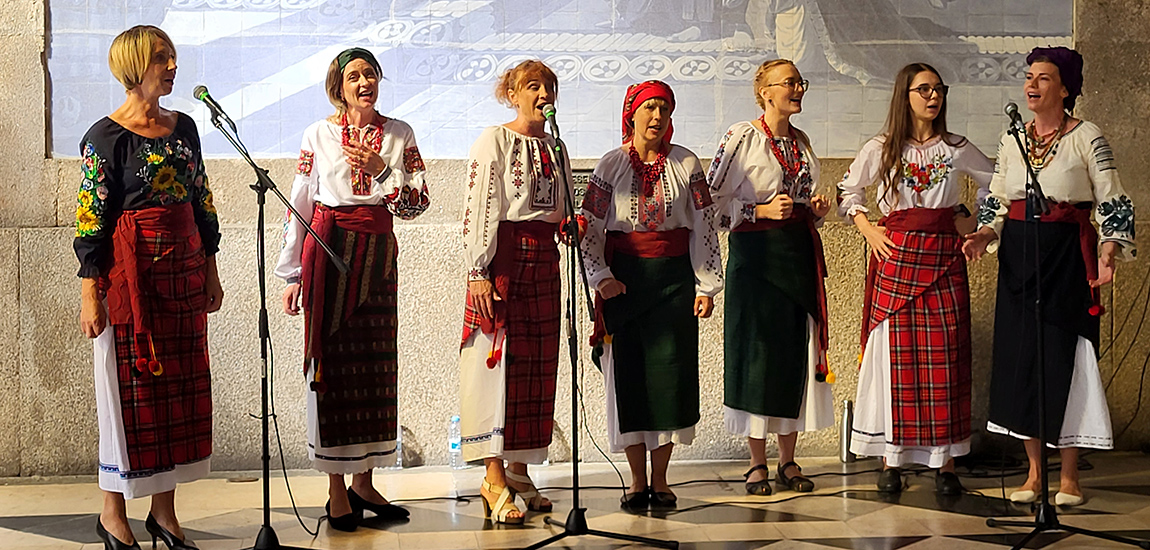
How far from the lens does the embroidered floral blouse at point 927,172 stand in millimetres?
4781

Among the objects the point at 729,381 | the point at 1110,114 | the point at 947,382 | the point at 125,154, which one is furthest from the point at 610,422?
the point at 1110,114

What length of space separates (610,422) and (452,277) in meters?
1.33

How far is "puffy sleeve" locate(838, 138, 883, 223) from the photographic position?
492 centimetres

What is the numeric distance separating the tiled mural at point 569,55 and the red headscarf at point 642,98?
116 centimetres

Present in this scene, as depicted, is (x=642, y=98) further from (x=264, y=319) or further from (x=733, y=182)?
(x=264, y=319)

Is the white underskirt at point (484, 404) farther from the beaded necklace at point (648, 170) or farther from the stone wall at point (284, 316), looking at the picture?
the stone wall at point (284, 316)

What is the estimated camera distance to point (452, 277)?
18.7ft

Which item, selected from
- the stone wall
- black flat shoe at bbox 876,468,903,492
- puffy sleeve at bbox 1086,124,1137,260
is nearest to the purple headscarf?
puffy sleeve at bbox 1086,124,1137,260

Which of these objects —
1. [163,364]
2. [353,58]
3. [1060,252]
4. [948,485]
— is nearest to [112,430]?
[163,364]

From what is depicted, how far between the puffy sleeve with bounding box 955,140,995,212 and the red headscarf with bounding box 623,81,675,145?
3.87 feet

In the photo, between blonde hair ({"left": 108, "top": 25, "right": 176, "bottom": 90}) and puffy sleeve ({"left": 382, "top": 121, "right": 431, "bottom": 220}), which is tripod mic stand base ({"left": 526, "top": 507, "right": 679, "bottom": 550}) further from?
blonde hair ({"left": 108, "top": 25, "right": 176, "bottom": 90})

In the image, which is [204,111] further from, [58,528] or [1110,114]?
[1110,114]

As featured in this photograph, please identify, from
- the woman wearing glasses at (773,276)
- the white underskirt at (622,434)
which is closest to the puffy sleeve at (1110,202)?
the woman wearing glasses at (773,276)

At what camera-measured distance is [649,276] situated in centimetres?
459
